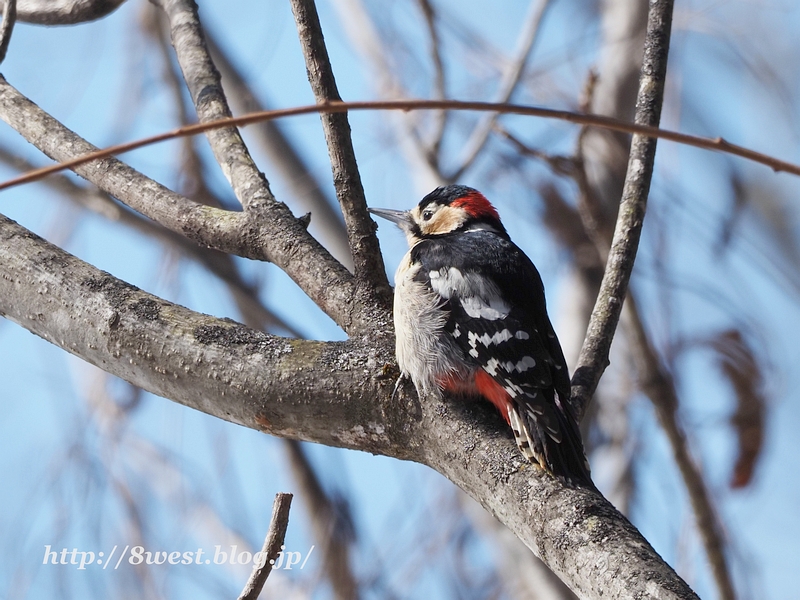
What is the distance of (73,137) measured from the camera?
2.51m

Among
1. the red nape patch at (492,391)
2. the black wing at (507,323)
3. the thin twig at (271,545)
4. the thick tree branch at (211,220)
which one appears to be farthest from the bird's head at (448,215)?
the thin twig at (271,545)

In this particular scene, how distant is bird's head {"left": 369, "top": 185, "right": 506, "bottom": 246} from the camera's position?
11.4 ft

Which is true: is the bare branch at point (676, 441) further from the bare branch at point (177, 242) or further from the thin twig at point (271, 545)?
the thin twig at point (271, 545)

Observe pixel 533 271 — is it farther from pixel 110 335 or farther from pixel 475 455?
pixel 110 335

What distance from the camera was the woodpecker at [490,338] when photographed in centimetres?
195

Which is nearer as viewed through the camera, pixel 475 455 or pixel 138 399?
pixel 475 455

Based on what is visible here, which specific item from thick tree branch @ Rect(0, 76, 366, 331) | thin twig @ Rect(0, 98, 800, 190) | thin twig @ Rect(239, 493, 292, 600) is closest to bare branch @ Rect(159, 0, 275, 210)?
thick tree branch @ Rect(0, 76, 366, 331)

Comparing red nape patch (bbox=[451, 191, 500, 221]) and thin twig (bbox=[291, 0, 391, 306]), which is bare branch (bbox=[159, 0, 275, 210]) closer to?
thin twig (bbox=[291, 0, 391, 306])

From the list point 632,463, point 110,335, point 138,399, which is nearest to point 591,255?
point 632,463

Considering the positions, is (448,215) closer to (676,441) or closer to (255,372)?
(676,441)

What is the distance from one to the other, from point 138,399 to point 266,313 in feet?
3.50

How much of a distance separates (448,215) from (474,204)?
0.12 metres

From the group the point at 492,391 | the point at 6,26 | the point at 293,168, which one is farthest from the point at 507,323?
the point at 293,168

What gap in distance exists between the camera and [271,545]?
156 centimetres
